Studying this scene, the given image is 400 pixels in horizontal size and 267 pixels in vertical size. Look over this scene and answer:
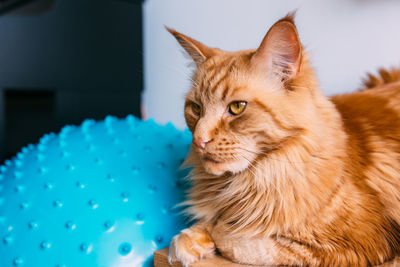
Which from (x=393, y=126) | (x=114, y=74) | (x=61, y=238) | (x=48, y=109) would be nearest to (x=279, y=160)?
(x=393, y=126)

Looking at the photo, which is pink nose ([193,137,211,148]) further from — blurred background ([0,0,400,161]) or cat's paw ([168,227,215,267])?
blurred background ([0,0,400,161])

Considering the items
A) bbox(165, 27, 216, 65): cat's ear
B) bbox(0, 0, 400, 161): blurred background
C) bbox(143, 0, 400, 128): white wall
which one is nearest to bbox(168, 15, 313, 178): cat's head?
bbox(165, 27, 216, 65): cat's ear

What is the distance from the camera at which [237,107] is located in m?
0.86

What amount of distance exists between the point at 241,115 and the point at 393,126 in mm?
440

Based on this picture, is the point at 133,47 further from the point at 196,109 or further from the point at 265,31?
the point at 196,109

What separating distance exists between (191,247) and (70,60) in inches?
56.3

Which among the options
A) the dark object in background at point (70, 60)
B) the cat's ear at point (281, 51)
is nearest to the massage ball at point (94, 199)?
the cat's ear at point (281, 51)

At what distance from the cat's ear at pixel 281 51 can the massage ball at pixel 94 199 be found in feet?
1.60

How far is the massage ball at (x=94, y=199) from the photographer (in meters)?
0.94

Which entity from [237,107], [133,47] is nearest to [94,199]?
[237,107]

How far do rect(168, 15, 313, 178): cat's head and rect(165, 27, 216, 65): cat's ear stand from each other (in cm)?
15

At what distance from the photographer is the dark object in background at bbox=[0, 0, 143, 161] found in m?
1.80

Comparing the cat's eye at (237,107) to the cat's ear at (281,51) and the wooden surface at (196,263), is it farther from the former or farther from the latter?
the wooden surface at (196,263)

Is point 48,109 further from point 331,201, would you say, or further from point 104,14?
point 331,201
